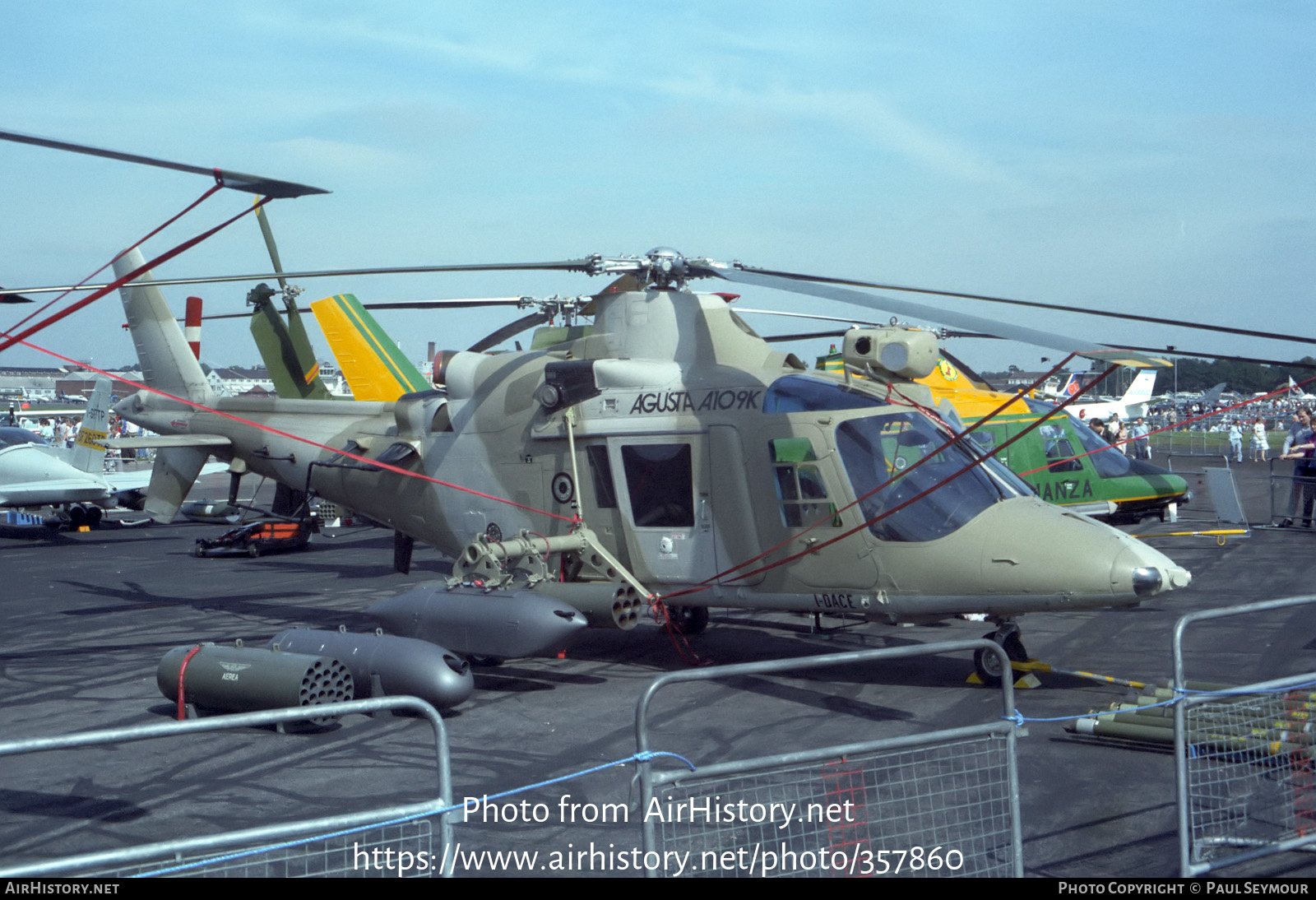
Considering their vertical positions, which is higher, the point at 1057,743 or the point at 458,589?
the point at 458,589

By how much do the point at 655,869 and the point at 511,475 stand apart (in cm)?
729

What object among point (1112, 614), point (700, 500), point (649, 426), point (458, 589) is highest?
point (649, 426)

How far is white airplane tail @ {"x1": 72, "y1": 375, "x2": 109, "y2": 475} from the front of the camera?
24.2 metres

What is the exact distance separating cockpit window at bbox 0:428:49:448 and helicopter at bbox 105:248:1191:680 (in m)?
16.6

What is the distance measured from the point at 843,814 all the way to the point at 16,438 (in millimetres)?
25144

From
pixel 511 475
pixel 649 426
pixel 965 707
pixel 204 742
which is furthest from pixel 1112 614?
pixel 204 742

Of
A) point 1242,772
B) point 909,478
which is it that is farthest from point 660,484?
point 1242,772

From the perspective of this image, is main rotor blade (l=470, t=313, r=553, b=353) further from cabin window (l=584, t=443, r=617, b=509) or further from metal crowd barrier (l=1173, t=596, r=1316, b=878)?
metal crowd barrier (l=1173, t=596, r=1316, b=878)

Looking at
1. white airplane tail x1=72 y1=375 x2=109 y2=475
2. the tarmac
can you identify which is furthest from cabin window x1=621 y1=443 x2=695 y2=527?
white airplane tail x1=72 y1=375 x2=109 y2=475

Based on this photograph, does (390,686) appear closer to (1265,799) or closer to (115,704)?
(115,704)

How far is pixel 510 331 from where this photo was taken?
38.3 ft

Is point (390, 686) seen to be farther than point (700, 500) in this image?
No
